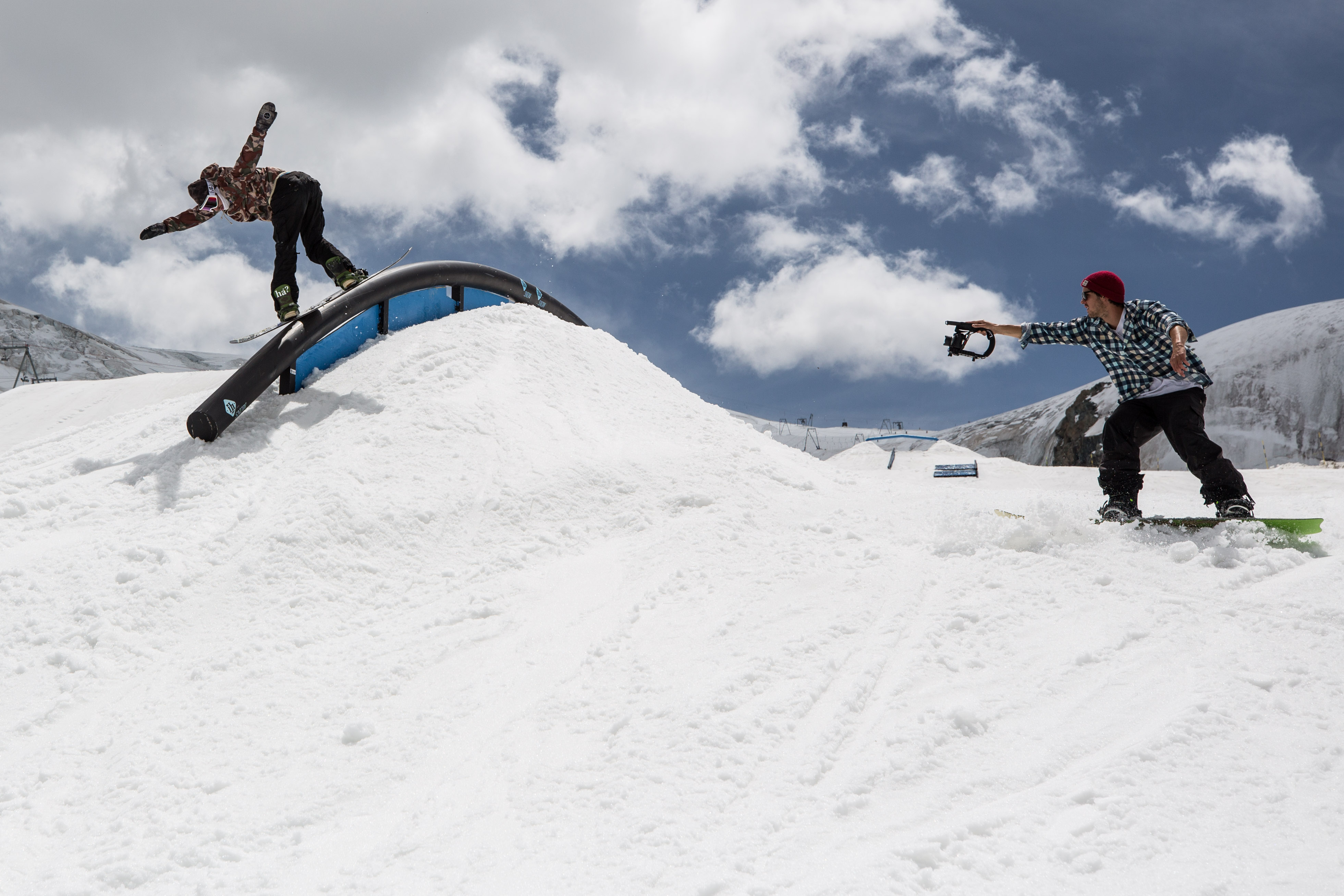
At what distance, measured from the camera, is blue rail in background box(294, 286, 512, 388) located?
21.9ft

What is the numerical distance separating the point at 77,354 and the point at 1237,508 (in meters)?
167

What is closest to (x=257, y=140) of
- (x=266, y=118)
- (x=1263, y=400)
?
(x=266, y=118)

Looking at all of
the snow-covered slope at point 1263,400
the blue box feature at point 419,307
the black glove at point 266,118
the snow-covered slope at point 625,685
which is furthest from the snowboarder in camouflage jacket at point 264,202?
the snow-covered slope at point 1263,400

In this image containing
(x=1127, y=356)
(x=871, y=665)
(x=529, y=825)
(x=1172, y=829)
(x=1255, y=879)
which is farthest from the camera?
(x=1127, y=356)

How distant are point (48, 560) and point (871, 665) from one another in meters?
4.05

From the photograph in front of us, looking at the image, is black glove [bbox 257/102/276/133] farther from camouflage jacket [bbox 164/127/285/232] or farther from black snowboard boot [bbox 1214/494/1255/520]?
black snowboard boot [bbox 1214/494/1255/520]

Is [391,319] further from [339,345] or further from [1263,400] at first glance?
[1263,400]

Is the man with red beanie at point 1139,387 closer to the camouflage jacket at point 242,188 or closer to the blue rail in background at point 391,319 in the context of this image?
the blue rail in background at point 391,319

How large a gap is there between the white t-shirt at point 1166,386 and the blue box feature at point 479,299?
6.05 m

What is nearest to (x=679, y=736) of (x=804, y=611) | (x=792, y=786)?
(x=792, y=786)

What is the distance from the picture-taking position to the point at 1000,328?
488 cm

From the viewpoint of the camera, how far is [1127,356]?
4.61 metres

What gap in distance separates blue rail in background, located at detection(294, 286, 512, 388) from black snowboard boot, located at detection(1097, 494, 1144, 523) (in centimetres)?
600

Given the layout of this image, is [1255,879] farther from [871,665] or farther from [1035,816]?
[871,665]
